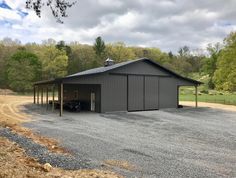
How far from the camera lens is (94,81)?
22.0 m

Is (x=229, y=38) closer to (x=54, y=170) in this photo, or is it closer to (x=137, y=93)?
(x=137, y=93)

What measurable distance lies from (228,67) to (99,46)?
4589 cm

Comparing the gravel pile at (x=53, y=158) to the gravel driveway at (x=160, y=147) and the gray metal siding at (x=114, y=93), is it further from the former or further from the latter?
the gray metal siding at (x=114, y=93)

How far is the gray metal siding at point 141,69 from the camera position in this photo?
2405 centimetres

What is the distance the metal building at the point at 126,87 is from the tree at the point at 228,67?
7538 millimetres

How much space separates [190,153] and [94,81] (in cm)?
1369

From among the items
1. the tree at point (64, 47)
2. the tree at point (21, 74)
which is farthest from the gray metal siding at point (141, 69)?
the tree at point (64, 47)

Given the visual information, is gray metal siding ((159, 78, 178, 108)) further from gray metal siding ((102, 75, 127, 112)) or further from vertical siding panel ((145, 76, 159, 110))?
gray metal siding ((102, 75, 127, 112))

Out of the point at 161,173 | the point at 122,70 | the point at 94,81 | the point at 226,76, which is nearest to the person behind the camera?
the point at 161,173

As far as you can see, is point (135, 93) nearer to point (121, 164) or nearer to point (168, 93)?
point (168, 93)

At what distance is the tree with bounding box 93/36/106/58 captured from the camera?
247 feet

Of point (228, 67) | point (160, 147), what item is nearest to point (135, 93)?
point (160, 147)

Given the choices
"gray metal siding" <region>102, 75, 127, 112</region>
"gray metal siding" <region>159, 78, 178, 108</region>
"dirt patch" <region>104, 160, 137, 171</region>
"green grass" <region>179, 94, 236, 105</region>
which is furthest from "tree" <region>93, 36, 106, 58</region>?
"dirt patch" <region>104, 160, 137, 171</region>

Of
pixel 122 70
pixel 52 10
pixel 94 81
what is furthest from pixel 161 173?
pixel 122 70
